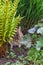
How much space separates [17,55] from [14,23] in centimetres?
51

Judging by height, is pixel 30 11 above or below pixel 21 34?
above

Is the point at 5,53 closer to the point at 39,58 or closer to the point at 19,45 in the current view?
the point at 19,45

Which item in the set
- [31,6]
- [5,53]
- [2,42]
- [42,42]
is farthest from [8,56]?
[31,6]

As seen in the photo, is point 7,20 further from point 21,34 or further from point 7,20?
point 21,34

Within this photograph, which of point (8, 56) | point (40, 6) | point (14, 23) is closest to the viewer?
point (14, 23)

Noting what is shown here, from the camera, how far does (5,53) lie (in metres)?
3.14

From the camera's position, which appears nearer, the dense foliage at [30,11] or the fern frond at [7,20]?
the fern frond at [7,20]

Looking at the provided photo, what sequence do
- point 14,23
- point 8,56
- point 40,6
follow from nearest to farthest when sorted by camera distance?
point 14,23, point 8,56, point 40,6

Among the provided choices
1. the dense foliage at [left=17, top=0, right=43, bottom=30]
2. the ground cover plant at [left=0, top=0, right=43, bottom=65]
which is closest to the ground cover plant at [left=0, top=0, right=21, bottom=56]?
the ground cover plant at [left=0, top=0, right=43, bottom=65]

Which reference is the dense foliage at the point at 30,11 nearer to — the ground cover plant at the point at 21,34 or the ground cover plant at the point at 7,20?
the ground cover plant at the point at 21,34

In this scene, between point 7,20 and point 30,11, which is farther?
point 30,11

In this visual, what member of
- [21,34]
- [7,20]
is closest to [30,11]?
[21,34]

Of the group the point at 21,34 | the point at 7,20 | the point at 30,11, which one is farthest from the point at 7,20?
the point at 30,11

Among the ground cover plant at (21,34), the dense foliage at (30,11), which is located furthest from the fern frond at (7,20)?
the dense foliage at (30,11)
